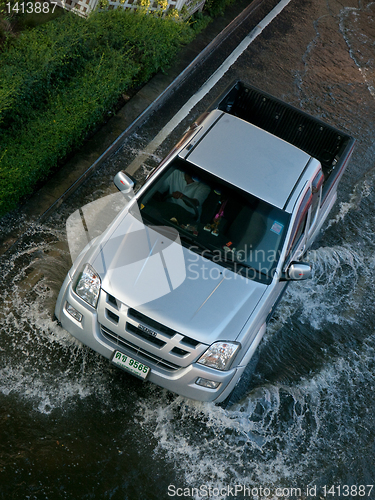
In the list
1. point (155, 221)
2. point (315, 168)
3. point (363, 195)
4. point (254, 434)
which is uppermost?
point (315, 168)

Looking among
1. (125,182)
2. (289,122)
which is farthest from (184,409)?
(289,122)

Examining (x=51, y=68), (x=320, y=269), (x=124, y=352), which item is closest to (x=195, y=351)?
(x=124, y=352)

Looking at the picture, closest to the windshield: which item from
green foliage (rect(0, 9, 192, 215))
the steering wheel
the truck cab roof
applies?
the steering wheel

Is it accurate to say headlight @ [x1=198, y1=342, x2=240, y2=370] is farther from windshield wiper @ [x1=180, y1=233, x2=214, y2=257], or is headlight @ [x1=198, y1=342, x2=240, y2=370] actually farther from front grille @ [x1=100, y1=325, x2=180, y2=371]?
windshield wiper @ [x1=180, y1=233, x2=214, y2=257]

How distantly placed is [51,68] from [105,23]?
1.76m

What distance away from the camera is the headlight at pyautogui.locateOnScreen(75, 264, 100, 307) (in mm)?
4578

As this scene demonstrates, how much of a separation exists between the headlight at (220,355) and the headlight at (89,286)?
1.07 meters

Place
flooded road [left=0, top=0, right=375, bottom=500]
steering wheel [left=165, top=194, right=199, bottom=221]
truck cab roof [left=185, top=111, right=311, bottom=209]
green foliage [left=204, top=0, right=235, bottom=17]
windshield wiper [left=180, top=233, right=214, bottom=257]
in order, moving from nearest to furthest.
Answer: flooded road [left=0, top=0, right=375, bottom=500] → windshield wiper [left=180, top=233, right=214, bottom=257] → steering wheel [left=165, top=194, right=199, bottom=221] → truck cab roof [left=185, top=111, right=311, bottom=209] → green foliage [left=204, top=0, right=235, bottom=17]

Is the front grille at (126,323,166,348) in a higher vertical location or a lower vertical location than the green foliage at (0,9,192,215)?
lower

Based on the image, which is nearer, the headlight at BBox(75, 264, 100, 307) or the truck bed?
Answer: the headlight at BBox(75, 264, 100, 307)

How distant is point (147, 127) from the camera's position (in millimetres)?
8133

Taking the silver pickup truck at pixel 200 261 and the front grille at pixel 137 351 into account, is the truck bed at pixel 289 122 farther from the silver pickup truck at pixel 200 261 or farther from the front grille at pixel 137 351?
the front grille at pixel 137 351

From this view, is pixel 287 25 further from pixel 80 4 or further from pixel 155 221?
pixel 155 221

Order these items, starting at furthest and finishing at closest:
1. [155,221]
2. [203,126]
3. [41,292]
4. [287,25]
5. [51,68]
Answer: [287,25]
[51,68]
[203,126]
[41,292]
[155,221]
